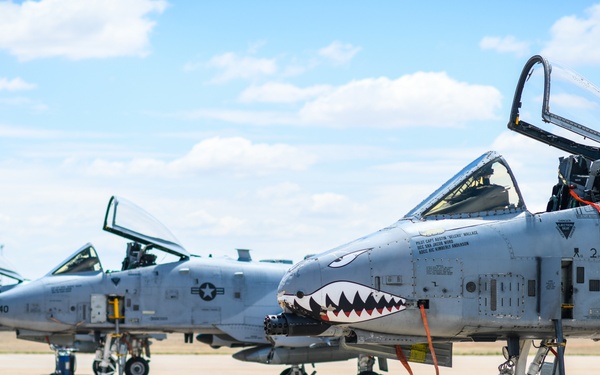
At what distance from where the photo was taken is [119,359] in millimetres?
22516

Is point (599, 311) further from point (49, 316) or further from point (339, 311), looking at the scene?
point (49, 316)

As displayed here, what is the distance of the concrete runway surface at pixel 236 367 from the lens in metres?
26.9

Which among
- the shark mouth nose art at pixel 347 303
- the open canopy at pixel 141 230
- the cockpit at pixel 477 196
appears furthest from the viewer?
the open canopy at pixel 141 230

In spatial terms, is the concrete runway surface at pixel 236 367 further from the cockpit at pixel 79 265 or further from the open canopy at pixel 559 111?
the open canopy at pixel 559 111

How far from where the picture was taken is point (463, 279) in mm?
9438

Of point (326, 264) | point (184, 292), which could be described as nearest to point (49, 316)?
point (184, 292)

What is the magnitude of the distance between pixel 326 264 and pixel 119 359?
46.6 feet

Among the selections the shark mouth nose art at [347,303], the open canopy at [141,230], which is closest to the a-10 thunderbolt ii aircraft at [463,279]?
the shark mouth nose art at [347,303]

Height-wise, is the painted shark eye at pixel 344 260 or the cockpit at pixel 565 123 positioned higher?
the cockpit at pixel 565 123

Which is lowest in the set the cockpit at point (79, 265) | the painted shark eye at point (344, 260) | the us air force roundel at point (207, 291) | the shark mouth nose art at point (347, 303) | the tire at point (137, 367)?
the tire at point (137, 367)

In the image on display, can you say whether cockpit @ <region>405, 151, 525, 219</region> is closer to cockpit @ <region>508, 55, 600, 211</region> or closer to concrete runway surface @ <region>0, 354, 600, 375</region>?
cockpit @ <region>508, 55, 600, 211</region>

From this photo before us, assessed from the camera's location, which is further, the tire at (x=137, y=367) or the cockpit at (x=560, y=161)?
the tire at (x=137, y=367)

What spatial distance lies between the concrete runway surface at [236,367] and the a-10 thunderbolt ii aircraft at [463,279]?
1595 centimetres

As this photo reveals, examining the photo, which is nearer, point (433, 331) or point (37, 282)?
point (433, 331)
